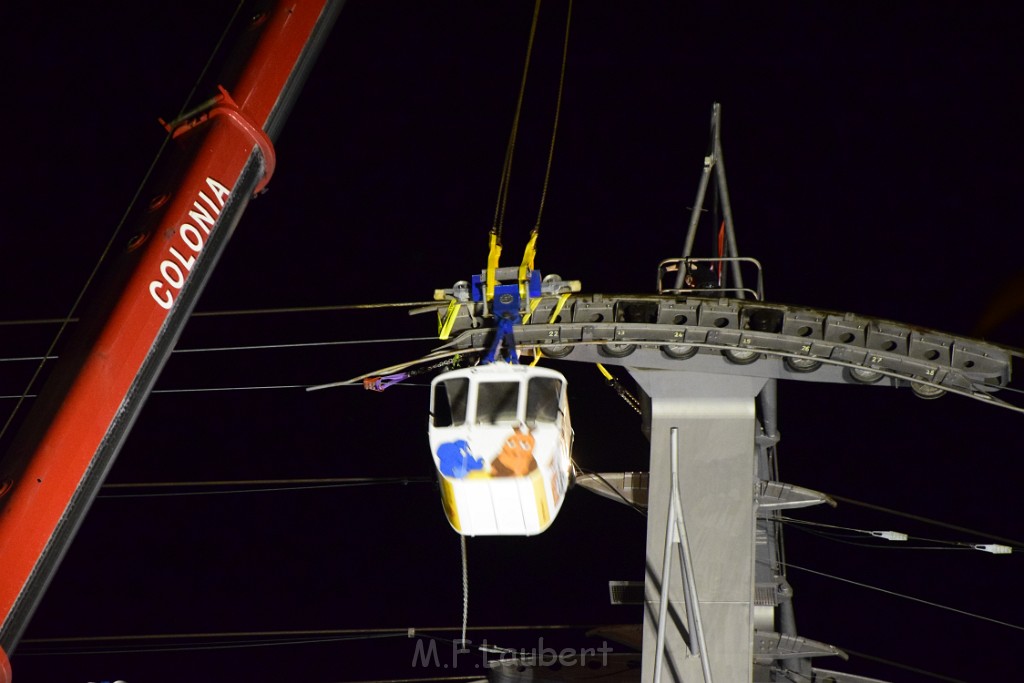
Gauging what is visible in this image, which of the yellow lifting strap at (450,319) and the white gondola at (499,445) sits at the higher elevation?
the yellow lifting strap at (450,319)

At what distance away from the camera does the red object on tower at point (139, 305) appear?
487 inches

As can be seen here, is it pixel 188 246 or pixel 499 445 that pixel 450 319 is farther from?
pixel 188 246

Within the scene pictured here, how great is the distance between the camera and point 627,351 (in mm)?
16703

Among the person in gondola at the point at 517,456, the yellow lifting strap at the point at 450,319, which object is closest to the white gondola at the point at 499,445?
the person in gondola at the point at 517,456

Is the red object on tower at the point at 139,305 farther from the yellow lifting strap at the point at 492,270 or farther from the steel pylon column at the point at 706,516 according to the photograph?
the steel pylon column at the point at 706,516

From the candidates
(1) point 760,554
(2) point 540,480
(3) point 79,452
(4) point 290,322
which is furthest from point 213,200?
(4) point 290,322

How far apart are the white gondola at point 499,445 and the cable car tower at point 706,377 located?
5.82 feet

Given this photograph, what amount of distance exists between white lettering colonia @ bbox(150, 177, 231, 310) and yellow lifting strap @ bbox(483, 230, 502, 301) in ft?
8.77

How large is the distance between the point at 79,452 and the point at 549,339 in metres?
5.54

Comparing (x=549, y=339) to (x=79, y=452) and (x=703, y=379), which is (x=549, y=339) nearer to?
(x=703, y=379)

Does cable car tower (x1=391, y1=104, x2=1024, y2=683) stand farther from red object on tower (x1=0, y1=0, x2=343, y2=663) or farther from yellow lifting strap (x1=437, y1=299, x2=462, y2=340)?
red object on tower (x1=0, y1=0, x2=343, y2=663)

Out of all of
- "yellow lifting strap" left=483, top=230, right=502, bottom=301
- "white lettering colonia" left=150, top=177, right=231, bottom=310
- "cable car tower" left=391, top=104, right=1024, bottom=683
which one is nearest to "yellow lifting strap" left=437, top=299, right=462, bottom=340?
"cable car tower" left=391, top=104, right=1024, bottom=683

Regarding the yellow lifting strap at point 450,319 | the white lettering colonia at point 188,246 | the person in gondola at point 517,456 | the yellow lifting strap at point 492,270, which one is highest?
the yellow lifting strap at point 492,270

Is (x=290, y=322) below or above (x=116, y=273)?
above
